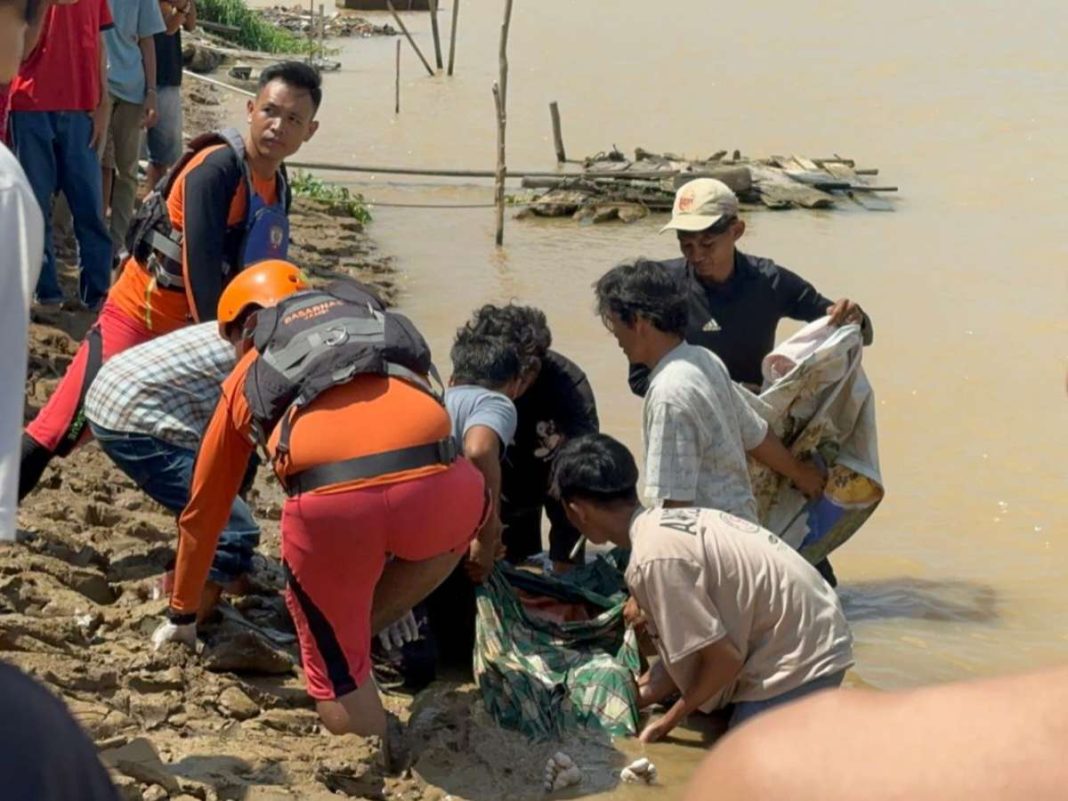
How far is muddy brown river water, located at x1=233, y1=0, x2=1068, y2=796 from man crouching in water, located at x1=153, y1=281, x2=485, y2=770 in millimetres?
908

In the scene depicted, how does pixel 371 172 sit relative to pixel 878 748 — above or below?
below

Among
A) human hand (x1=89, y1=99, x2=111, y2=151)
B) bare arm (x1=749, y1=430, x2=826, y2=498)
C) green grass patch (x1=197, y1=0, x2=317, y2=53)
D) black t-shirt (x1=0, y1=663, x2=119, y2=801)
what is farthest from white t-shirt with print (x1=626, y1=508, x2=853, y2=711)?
green grass patch (x1=197, y1=0, x2=317, y2=53)

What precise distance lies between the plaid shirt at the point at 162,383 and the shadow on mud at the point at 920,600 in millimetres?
2976

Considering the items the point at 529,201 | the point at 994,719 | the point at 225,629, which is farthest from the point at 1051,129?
the point at 994,719

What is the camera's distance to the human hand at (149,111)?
28.4 ft

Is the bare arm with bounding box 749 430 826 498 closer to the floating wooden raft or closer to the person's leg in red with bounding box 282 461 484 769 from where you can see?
the person's leg in red with bounding box 282 461 484 769

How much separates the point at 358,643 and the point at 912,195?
43.1 feet

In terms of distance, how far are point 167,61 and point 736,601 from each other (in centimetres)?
608

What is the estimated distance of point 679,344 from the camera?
5059 mm

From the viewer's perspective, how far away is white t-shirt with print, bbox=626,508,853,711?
4.37 metres

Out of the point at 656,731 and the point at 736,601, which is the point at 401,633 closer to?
the point at 656,731

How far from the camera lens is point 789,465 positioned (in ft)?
18.7

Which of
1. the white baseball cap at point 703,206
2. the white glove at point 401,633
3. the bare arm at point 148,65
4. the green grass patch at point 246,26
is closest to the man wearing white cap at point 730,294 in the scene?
the white baseball cap at point 703,206

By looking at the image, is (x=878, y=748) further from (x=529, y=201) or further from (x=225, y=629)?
(x=529, y=201)
